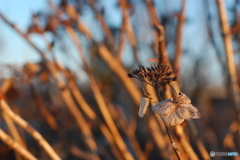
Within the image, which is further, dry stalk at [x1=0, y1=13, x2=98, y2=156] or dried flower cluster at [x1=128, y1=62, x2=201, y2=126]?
dry stalk at [x1=0, y1=13, x2=98, y2=156]

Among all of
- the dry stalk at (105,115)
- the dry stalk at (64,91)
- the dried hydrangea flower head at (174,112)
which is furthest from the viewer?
the dry stalk at (105,115)

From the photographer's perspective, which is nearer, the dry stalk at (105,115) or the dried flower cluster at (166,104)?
the dried flower cluster at (166,104)

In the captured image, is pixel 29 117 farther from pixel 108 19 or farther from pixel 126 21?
pixel 126 21

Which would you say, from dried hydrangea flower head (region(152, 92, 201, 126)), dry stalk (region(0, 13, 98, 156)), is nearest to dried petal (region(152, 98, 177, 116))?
dried hydrangea flower head (region(152, 92, 201, 126))

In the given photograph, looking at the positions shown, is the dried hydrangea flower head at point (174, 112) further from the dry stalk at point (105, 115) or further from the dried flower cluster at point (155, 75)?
the dry stalk at point (105, 115)

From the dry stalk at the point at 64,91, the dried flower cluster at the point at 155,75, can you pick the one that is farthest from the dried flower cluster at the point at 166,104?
the dry stalk at the point at 64,91

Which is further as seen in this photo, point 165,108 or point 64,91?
point 64,91

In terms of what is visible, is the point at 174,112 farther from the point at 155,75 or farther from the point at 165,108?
the point at 155,75

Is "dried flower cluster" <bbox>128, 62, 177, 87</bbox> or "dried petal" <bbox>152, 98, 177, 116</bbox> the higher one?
"dried flower cluster" <bbox>128, 62, 177, 87</bbox>

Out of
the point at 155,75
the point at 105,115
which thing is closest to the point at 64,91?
the point at 105,115

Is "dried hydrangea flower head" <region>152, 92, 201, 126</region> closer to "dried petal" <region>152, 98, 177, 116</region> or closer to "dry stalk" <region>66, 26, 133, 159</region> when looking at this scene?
"dried petal" <region>152, 98, 177, 116</region>

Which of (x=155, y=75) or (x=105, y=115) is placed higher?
(x=155, y=75)
